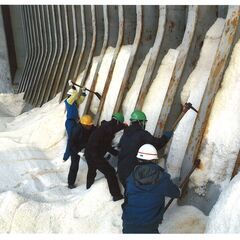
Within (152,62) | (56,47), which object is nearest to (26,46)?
(56,47)

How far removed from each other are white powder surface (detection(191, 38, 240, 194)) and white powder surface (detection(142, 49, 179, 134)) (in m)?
1.37

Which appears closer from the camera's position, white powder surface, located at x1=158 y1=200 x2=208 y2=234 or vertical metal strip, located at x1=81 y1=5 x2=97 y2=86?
white powder surface, located at x1=158 y1=200 x2=208 y2=234

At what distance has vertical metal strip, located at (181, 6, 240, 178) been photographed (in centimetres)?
488

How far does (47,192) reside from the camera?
6070 millimetres

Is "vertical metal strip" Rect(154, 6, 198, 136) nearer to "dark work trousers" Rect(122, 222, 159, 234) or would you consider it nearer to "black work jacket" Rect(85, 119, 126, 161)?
"black work jacket" Rect(85, 119, 126, 161)

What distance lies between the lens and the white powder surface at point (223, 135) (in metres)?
4.59

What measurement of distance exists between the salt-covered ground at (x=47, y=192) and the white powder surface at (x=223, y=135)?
1.60 ft

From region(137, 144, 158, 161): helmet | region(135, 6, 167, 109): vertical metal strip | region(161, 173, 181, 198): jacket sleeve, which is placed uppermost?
region(135, 6, 167, 109): vertical metal strip

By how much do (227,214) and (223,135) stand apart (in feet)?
4.01

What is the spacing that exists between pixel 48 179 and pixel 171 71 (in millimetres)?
2719

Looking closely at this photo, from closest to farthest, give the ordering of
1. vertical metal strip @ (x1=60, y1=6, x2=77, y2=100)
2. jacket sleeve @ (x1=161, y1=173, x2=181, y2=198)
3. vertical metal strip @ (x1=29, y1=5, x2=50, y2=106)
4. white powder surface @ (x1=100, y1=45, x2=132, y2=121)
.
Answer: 1. jacket sleeve @ (x1=161, y1=173, x2=181, y2=198)
2. white powder surface @ (x1=100, y1=45, x2=132, y2=121)
3. vertical metal strip @ (x1=60, y1=6, x2=77, y2=100)
4. vertical metal strip @ (x1=29, y1=5, x2=50, y2=106)

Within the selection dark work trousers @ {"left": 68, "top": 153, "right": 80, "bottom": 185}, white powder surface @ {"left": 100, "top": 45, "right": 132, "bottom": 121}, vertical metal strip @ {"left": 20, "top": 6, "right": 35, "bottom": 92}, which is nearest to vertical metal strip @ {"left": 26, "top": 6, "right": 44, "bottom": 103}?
vertical metal strip @ {"left": 20, "top": 6, "right": 35, "bottom": 92}

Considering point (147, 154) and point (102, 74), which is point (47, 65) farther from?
point (147, 154)

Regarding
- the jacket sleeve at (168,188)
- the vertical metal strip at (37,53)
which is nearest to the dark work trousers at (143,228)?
the jacket sleeve at (168,188)
